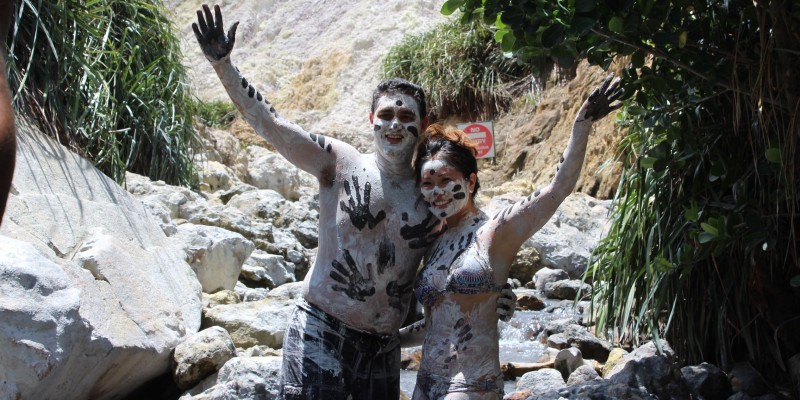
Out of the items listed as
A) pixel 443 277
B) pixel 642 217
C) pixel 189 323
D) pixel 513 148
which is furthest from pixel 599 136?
pixel 443 277

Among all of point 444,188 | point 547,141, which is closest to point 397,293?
point 444,188

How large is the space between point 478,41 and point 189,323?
9.47 meters

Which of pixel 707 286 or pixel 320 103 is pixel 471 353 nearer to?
pixel 707 286

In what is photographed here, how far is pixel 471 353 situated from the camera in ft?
9.13

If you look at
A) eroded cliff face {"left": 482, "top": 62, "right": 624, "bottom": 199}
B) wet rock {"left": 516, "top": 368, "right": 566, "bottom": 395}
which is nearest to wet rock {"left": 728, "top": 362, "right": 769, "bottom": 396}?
wet rock {"left": 516, "top": 368, "right": 566, "bottom": 395}

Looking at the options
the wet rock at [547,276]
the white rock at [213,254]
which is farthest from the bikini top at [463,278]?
the wet rock at [547,276]

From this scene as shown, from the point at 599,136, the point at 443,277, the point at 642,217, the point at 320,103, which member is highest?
the point at 320,103

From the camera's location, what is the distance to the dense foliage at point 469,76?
1303 centimetres

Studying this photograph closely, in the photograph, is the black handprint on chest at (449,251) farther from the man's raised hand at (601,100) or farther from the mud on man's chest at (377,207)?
the man's raised hand at (601,100)

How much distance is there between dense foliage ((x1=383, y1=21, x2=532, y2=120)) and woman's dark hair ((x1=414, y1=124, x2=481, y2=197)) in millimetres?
9677

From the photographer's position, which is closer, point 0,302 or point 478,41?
point 0,302

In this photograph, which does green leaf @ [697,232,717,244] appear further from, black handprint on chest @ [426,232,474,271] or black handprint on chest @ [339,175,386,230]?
black handprint on chest @ [339,175,386,230]

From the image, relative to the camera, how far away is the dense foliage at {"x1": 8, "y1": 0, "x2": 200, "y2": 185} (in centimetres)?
608

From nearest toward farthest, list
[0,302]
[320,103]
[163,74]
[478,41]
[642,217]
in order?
1. [0,302]
2. [642,217]
3. [163,74]
4. [478,41]
5. [320,103]
